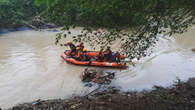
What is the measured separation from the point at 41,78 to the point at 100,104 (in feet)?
15.9

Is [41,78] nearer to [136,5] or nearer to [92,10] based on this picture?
[92,10]

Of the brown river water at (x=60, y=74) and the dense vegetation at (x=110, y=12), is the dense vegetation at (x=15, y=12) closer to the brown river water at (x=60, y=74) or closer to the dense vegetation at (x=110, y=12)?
the brown river water at (x=60, y=74)

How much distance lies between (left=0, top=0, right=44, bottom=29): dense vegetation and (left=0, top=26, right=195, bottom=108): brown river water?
10.6 m

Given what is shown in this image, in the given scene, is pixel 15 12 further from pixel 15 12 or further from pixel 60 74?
pixel 60 74

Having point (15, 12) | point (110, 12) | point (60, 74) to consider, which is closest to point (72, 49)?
point (60, 74)

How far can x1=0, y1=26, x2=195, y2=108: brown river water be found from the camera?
633 centimetres

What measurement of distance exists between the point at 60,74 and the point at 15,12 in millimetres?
17858

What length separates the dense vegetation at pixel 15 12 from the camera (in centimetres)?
2027

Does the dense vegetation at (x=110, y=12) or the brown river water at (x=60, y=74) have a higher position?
the dense vegetation at (x=110, y=12)

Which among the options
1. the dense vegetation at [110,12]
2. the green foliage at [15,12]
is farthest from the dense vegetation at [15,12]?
the dense vegetation at [110,12]

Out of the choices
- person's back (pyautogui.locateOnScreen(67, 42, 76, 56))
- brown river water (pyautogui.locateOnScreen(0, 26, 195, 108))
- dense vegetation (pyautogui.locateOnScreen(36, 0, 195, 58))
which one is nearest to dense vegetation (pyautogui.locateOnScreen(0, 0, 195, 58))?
dense vegetation (pyautogui.locateOnScreen(36, 0, 195, 58))

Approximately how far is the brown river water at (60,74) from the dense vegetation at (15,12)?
10.6 m

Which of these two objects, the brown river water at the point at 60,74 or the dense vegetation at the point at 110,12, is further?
the brown river water at the point at 60,74

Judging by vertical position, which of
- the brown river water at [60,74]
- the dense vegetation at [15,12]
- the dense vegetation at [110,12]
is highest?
the dense vegetation at [15,12]
